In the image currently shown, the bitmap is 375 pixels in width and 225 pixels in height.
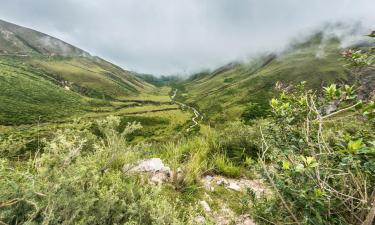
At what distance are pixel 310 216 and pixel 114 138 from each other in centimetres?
373

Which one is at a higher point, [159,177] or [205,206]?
[159,177]

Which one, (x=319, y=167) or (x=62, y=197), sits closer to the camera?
(x=62, y=197)

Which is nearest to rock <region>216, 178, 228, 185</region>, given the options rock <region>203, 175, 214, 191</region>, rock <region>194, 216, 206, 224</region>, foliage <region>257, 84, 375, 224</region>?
rock <region>203, 175, 214, 191</region>

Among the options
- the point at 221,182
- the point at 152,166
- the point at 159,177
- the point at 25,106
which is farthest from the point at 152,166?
the point at 25,106

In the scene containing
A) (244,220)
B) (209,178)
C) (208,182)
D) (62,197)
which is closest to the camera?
(62,197)

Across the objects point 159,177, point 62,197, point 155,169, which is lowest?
point 159,177

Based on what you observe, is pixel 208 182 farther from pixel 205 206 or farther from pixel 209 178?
pixel 205 206

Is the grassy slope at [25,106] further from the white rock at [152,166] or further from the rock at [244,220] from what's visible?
the rock at [244,220]

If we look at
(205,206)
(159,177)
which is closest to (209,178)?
(159,177)

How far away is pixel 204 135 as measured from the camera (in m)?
9.27

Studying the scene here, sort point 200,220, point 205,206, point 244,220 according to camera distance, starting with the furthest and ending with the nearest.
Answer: point 205,206, point 244,220, point 200,220

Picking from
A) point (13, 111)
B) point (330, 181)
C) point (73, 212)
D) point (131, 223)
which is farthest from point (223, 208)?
point (13, 111)

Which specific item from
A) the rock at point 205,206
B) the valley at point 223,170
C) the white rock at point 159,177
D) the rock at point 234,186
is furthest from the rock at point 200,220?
the rock at point 234,186

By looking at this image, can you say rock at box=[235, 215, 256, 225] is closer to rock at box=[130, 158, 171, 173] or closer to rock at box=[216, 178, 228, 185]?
rock at box=[216, 178, 228, 185]
